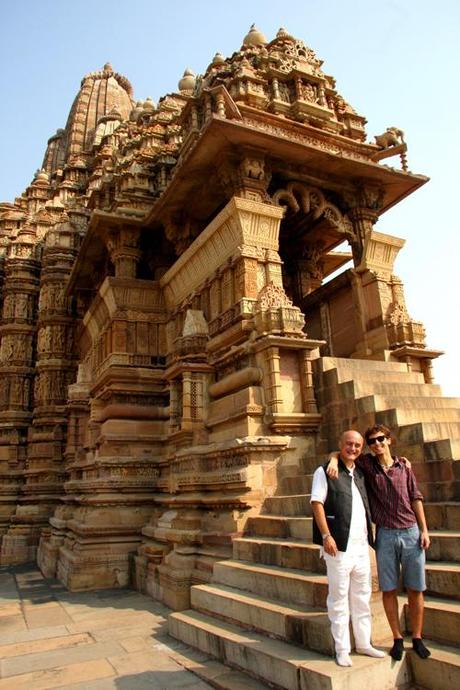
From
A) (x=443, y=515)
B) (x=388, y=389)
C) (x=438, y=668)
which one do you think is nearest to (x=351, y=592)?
→ (x=438, y=668)

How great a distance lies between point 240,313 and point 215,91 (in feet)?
14.0

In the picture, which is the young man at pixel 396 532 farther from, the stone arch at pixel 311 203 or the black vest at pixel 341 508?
the stone arch at pixel 311 203

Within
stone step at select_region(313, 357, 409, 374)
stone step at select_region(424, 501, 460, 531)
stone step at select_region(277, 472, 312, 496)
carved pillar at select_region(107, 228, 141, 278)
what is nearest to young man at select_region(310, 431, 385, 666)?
stone step at select_region(424, 501, 460, 531)

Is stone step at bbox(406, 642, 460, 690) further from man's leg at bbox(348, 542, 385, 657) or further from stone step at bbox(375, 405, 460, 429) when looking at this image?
stone step at bbox(375, 405, 460, 429)

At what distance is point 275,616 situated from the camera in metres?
4.78

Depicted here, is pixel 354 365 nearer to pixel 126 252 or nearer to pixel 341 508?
pixel 341 508

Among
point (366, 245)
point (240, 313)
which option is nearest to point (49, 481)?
point (240, 313)

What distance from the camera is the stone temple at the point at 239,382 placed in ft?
17.4

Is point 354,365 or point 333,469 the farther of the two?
point 354,365

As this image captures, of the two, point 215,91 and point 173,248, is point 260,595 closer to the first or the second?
point 215,91

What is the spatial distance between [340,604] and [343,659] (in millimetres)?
365

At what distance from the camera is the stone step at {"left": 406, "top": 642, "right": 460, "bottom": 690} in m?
3.62

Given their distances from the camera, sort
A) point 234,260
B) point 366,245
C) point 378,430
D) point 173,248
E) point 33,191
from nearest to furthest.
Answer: point 378,430 < point 234,260 < point 366,245 < point 173,248 < point 33,191

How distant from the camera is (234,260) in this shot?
363 inches
